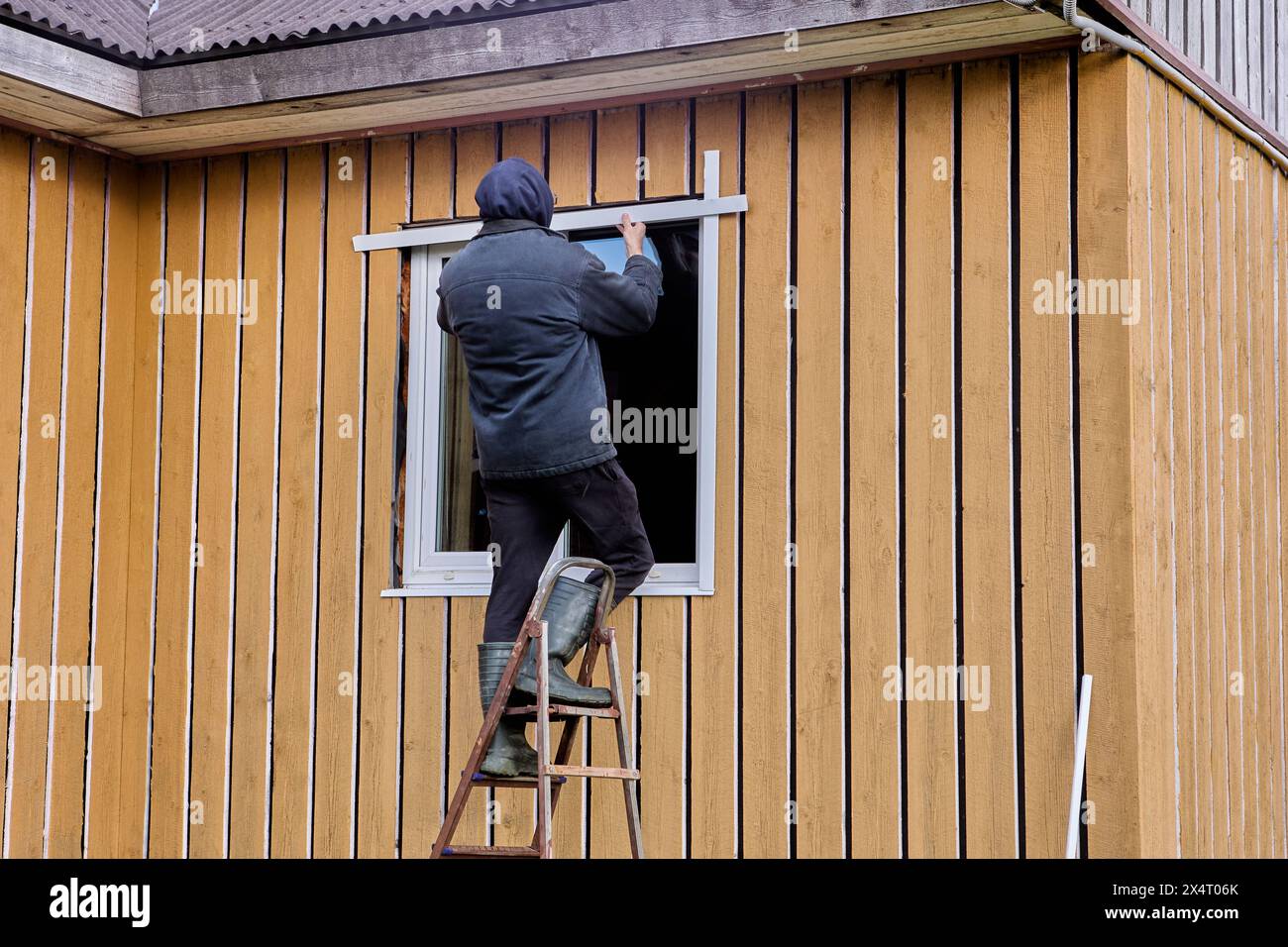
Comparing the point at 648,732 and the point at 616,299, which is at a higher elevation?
the point at 616,299

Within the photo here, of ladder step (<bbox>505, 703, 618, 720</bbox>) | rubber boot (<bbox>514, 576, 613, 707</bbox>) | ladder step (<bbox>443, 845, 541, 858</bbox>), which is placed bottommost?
ladder step (<bbox>443, 845, 541, 858</bbox>)

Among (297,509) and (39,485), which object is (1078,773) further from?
(39,485)

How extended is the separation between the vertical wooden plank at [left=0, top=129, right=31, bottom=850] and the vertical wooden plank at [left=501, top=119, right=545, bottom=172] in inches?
72.0

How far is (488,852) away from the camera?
532 centimetres

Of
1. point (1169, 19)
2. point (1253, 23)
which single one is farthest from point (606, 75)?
point (1253, 23)

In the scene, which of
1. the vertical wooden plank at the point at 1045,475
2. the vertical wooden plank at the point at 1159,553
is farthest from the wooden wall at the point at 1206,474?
the vertical wooden plank at the point at 1045,475

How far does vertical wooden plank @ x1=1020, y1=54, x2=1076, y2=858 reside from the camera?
564 cm

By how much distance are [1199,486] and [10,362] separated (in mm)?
4340

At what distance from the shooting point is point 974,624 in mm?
5797

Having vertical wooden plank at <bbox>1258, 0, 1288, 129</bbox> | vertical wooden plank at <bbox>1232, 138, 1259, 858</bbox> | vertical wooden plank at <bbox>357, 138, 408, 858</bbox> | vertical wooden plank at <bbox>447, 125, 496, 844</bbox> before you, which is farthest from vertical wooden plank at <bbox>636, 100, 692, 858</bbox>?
vertical wooden plank at <bbox>1258, 0, 1288, 129</bbox>

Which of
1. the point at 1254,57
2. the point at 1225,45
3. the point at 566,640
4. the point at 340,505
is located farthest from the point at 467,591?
the point at 1254,57

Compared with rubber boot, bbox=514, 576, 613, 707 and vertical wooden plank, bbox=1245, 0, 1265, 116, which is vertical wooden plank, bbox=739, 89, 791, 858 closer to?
rubber boot, bbox=514, 576, 613, 707
